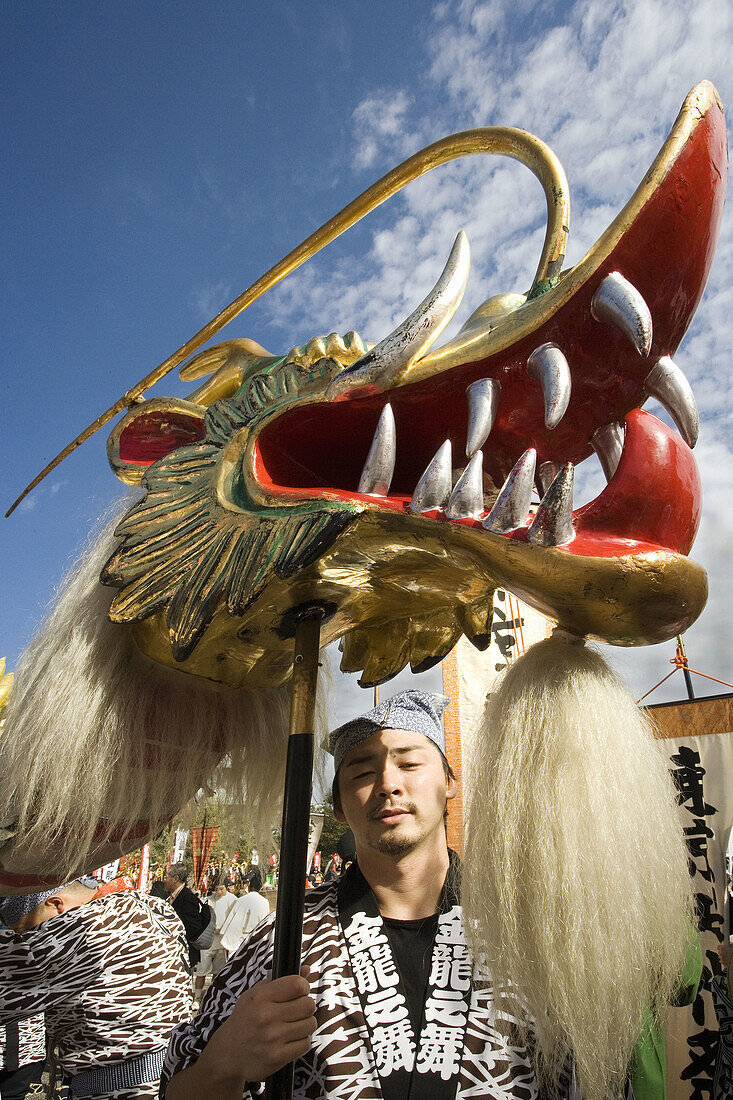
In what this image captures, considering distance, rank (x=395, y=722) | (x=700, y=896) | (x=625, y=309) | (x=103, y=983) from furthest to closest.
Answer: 1. (x=700, y=896)
2. (x=103, y=983)
3. (x=395, y=722)
4. (x=625, y=309)

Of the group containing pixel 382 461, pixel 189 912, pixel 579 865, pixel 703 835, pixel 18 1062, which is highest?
pixel 382 461

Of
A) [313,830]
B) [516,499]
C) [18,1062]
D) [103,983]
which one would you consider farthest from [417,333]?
[313,830]

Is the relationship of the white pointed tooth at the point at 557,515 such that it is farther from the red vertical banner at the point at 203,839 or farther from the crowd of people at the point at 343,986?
the red vertical banner at the point at 203,839

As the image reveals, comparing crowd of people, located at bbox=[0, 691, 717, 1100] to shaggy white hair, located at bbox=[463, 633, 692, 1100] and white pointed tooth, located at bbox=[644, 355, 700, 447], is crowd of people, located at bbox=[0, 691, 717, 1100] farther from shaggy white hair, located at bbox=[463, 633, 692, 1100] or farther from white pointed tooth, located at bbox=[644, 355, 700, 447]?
white pointed tooth, located at bbox=[644, 355, 700, 447]

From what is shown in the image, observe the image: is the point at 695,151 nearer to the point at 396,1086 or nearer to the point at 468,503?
the point at 468,503

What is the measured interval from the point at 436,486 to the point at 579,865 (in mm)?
388

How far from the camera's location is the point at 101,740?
2.97 feet

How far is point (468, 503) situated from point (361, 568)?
185mm

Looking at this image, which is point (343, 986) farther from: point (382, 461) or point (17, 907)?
point (17, 907)

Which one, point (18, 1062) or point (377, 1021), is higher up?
point (377, 1021)

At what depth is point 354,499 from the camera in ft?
2.28

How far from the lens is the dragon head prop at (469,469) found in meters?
0.60

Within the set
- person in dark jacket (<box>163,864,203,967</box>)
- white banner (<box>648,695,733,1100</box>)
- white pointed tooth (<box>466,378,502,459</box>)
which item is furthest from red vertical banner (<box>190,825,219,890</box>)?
person in dark jacket (<box>163,864,203,967</box>)

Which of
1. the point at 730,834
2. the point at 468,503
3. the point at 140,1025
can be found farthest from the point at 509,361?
the point at 730,834
